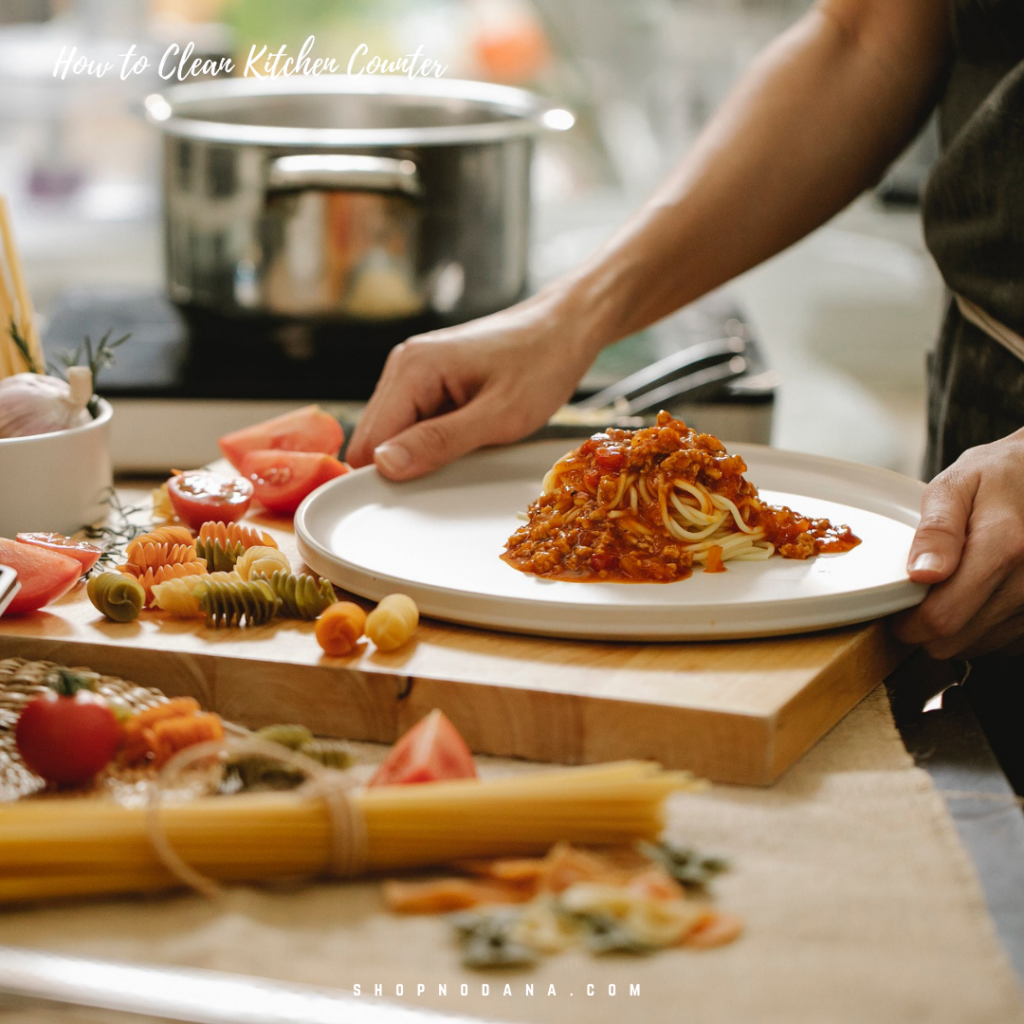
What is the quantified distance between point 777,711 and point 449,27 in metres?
2.82

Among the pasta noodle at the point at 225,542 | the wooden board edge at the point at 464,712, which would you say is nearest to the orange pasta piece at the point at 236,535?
the pasta noodle at the point at 225,542

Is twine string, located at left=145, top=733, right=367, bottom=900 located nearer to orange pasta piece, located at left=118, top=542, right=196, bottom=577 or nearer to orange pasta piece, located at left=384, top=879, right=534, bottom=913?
orange pasta piece, located at left=384, top=879, right=534, bottom=913

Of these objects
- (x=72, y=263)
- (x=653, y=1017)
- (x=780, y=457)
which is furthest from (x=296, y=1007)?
(x=72, y=263)

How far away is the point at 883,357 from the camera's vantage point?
3148 millimetres

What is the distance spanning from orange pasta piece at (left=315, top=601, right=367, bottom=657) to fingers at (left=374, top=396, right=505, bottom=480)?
39 cm

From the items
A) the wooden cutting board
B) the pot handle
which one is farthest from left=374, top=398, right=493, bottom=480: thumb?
the pot handle

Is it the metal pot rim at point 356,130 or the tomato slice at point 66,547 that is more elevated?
the metal pot rim at point 356,130

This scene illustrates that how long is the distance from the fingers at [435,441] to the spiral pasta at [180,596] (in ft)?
1.05

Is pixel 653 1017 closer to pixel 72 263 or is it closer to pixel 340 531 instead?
pixel 340 531

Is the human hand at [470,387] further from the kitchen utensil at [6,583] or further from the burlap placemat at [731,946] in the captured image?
the burlap placemat at [731,946]

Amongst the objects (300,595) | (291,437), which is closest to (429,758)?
(300,595)

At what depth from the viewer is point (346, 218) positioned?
171cm

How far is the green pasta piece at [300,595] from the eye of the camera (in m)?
1.06

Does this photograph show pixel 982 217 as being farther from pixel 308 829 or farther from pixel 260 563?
pixel 308 829
